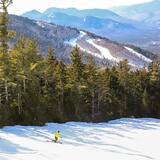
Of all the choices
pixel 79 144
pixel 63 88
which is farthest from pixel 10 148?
pixel 63 88

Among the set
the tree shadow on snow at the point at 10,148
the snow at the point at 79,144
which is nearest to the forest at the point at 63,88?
the snow at the point at 79,144

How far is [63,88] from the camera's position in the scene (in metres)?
66.6

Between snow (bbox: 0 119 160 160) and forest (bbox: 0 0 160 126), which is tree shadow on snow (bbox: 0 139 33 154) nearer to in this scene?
snow (bbox: 0 119 160 160)

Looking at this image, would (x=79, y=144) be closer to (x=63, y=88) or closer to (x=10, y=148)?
(x=10, y=148)

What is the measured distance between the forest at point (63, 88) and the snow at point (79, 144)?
353 centimetres

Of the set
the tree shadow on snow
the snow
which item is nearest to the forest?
the snow

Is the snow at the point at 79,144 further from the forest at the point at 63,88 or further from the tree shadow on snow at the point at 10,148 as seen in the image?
the forest at the point at 63,88

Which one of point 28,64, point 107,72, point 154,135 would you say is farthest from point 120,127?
point 107,72

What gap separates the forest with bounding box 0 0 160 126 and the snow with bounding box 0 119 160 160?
11.6ft

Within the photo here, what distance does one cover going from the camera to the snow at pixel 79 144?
3183cm

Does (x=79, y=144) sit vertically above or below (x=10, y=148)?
below

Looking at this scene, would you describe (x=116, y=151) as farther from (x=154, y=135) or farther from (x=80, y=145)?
(x=154, y=135)

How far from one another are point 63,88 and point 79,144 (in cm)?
2850

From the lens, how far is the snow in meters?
31.8
